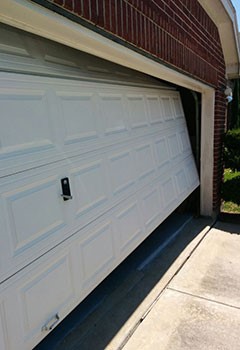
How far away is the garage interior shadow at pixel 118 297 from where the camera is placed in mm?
2461

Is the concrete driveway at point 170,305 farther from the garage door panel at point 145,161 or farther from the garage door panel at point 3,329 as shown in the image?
the garage door panel at point 145,161

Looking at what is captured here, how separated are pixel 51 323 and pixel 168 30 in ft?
8.97

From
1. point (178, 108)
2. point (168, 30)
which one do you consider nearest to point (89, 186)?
point (168, 30)

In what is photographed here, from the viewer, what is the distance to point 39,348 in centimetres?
235

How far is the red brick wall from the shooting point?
1836 millimetres

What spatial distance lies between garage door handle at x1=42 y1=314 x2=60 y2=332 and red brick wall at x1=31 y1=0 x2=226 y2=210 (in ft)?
6.09

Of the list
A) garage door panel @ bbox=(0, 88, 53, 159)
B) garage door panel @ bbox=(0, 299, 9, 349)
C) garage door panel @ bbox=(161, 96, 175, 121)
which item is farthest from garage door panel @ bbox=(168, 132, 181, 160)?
garage door panel @ bbox=(0, 299, 9, 349)

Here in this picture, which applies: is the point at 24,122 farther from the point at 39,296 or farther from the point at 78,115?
the point at 39,296

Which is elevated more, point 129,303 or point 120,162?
point 120,162

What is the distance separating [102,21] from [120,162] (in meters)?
1.38

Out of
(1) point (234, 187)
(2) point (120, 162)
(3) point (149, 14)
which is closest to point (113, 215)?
(2) point (120, 162)

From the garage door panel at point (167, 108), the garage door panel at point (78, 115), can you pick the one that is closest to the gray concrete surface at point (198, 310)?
the garage door panel at point (78, 115)

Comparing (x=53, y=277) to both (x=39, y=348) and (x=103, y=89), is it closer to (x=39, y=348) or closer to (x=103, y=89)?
(x=39, y=348)

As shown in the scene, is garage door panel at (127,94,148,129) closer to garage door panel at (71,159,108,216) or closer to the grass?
garage door panel at (71,159,108,216)
